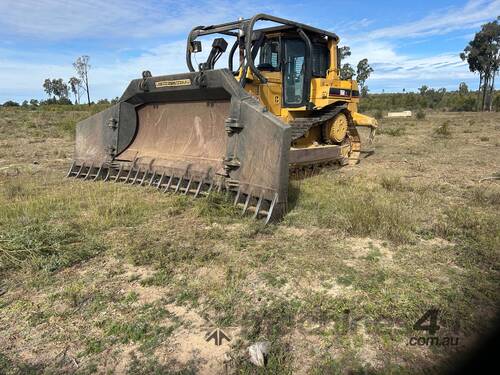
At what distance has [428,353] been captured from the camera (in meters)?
2.58

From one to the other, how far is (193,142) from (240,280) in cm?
379

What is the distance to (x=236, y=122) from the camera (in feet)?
18.6

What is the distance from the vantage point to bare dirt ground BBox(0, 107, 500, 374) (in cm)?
266

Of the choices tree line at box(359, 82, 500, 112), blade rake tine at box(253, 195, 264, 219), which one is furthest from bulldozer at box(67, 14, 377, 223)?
tree line at box(359, 82, 500, 112)

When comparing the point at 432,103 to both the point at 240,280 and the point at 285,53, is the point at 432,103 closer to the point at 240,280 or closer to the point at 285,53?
the point at 285,53

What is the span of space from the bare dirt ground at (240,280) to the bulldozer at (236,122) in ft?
1.72

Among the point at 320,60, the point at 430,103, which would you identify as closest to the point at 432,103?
the point at 430,103

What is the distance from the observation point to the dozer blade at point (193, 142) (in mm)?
5203

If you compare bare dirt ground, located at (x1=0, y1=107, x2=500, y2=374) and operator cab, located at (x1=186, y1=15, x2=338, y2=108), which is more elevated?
operator cab, located at (x1=186, y1=15, x2=338, y2=108)

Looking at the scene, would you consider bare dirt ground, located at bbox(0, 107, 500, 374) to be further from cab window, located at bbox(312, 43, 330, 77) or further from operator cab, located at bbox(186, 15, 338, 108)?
cab window, located at bbox(312, 43, 330, 77)

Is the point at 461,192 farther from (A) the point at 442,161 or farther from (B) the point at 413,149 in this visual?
(B) the point at 413,149

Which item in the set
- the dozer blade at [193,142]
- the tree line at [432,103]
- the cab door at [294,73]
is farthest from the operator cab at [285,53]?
the tree line at [432,103]

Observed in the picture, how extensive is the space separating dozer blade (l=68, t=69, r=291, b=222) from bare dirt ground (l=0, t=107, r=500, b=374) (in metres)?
0.41

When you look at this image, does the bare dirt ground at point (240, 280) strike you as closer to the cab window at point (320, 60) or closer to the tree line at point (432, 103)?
the cab window at point (320, 60)
